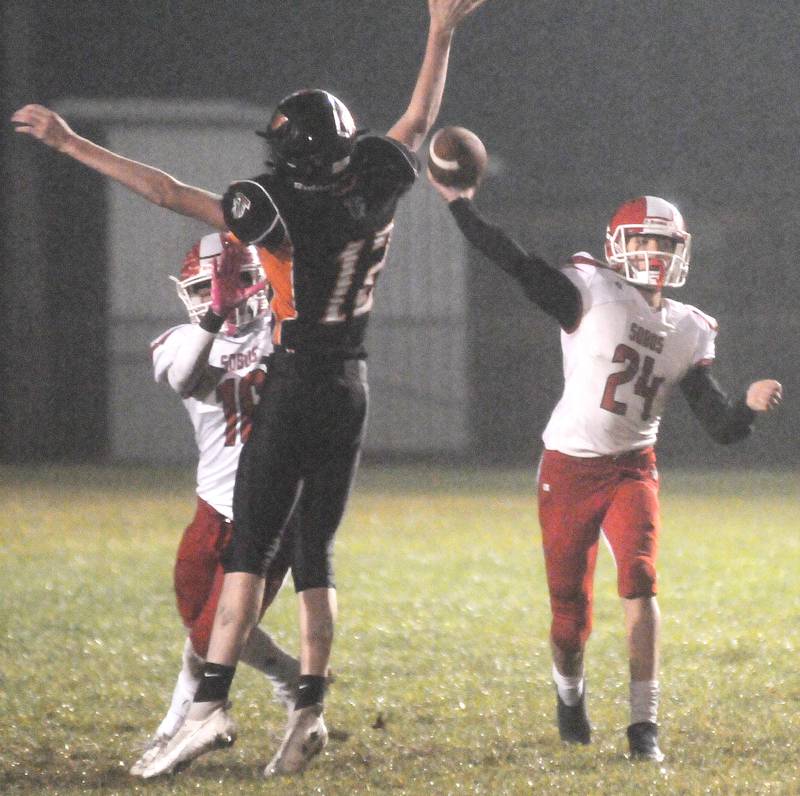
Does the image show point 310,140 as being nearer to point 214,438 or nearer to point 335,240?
point 335,240

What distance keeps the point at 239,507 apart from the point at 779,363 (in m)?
13.4

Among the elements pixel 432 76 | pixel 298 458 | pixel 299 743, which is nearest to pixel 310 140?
pixel 432 76

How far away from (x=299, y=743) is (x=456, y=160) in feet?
5.62

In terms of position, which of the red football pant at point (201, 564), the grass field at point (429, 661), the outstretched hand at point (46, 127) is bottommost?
the grass field at point (429, 661)

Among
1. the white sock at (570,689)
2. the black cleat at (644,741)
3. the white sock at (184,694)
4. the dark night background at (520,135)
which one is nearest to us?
the black cleat at (644,741)

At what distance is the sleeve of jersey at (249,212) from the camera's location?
394 centimetres

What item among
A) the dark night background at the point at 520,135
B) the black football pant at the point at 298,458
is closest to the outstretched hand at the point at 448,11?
the black football pant at the point at 298,458

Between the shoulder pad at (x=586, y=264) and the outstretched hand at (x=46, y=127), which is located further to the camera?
the shoulder pad at (x=586, y=264)

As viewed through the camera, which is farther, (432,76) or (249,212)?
(432,76)

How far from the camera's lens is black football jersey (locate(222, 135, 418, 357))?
13.4 feet

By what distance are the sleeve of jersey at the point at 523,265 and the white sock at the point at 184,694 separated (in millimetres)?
1439

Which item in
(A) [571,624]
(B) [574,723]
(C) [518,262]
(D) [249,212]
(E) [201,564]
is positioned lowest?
(B) [574,723]

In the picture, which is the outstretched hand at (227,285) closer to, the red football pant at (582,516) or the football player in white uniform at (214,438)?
the football player in white uniform at (214,438)

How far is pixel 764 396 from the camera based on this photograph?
14.9ft
